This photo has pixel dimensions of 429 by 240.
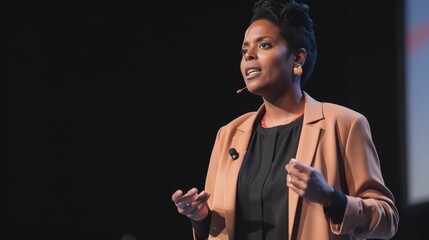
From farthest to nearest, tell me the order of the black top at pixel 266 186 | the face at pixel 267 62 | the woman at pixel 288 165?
the face at pixel 267 62, the black top at pixel 266 186, the woman at pixel 288 165

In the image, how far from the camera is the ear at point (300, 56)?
74.9 inches

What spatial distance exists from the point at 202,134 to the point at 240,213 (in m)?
1.55

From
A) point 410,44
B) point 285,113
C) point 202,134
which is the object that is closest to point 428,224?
point 410,44

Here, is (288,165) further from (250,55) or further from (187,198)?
(250,55)

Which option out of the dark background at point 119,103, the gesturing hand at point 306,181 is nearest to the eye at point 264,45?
the gesturing hand at point 306,181

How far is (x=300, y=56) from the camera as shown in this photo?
6.25 ft

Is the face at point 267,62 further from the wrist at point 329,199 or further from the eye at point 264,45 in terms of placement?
the wrist at point 329,199

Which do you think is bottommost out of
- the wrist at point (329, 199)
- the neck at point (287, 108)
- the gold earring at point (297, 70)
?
the wrist at point (329, 199)

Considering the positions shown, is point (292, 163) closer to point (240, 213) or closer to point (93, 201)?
point (240, 213)

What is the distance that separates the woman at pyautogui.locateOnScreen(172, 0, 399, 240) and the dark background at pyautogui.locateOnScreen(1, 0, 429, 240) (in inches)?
51.2

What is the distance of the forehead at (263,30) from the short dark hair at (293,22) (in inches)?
0.5

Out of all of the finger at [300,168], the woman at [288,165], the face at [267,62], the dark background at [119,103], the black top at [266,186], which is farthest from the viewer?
the dark background at [119,103]

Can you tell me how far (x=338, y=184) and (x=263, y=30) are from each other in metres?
0.59

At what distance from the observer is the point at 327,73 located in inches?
127
